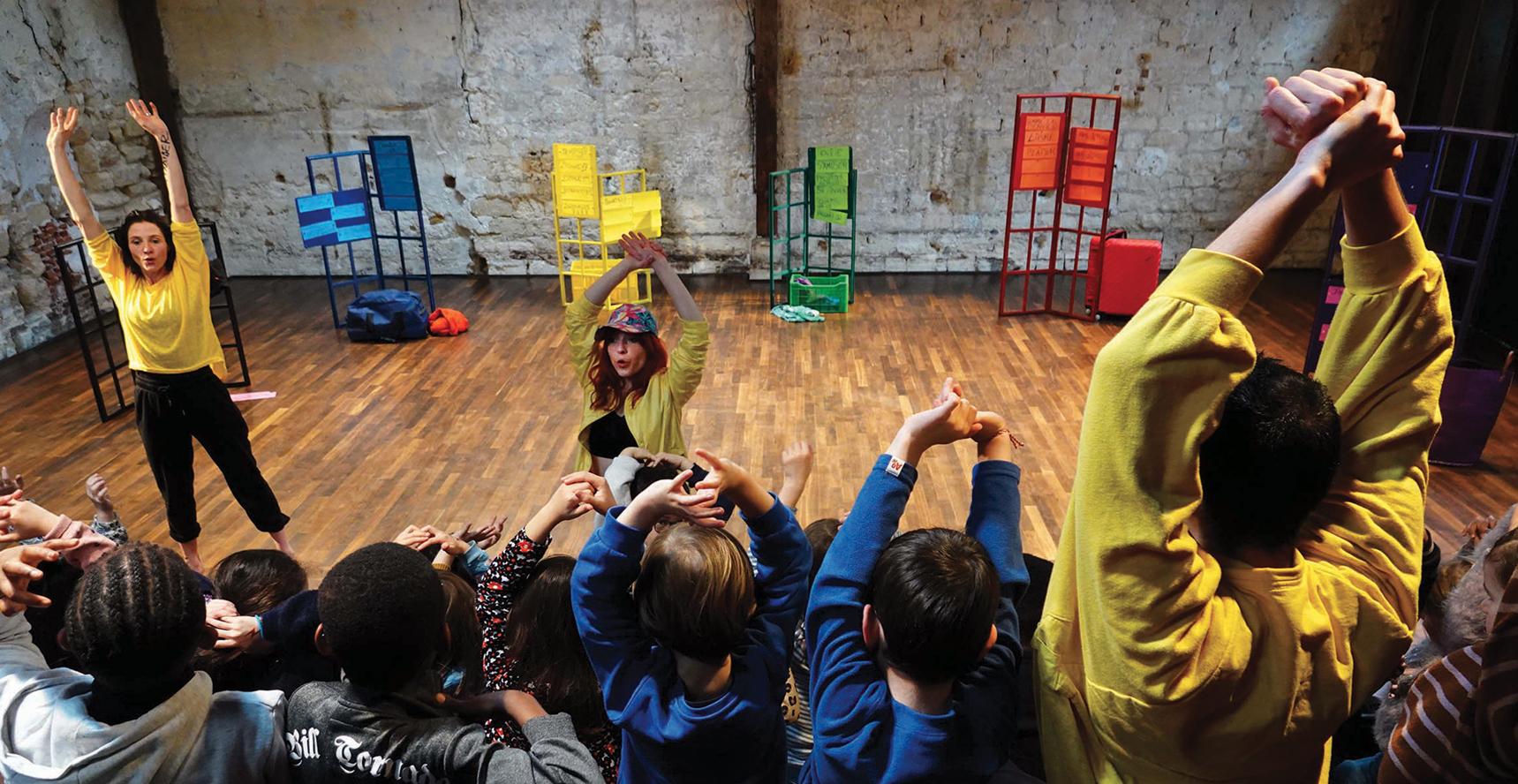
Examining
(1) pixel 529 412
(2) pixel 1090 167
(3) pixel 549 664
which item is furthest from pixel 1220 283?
(2) pixel 1090 167

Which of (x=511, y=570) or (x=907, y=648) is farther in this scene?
(x=511, y=570)

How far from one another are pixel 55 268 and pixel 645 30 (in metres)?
4.99

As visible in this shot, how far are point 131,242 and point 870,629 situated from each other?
3.40 metres

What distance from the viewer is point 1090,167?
23.0 ft

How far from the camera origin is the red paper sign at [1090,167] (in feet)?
22.6

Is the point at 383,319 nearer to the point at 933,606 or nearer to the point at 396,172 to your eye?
the point at 396,172

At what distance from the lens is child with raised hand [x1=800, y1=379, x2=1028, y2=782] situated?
1.34m

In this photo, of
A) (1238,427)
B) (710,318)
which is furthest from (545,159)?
(1238,427)

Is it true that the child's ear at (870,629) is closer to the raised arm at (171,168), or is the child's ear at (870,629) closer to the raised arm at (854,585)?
the raised arm at (854,585)

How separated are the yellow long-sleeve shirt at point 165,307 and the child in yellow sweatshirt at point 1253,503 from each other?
3.52 metres

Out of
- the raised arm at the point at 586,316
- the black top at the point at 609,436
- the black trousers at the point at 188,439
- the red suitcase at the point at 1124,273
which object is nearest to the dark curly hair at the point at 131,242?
the black trousers at the point at 188,439

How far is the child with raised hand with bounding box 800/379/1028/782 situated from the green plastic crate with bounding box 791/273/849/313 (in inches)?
250

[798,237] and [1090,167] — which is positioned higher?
[1090,167]

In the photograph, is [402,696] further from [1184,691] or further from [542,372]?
[542,372]
